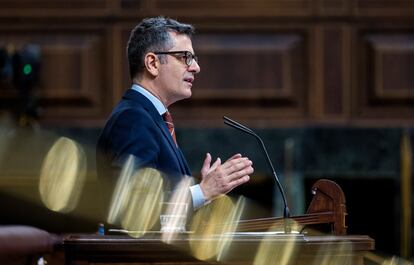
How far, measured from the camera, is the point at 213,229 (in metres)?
3.83

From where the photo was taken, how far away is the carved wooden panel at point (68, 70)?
27.1 feet

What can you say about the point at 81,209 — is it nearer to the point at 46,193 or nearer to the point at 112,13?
the point at 46,193

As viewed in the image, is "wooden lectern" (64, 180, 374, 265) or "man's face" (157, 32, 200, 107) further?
"man's face" (157, 32, 200, 107)

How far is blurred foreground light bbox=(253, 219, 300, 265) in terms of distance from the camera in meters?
3.52

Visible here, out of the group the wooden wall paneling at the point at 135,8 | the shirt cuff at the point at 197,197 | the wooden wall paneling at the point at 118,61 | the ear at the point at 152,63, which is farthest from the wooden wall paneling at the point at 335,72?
the shirt cuff at the point at 197,197

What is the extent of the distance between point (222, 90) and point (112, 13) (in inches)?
35.2

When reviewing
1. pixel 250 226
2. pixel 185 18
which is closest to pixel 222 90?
pixel 185 18

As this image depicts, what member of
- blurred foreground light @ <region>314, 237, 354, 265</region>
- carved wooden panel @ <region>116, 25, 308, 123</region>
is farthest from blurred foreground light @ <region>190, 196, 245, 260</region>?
carved wooden panel @ <region>116, 25, 308, 123</region>

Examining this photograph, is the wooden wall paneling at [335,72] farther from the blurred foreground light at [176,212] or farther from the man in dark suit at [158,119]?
the blurred foreground light at [176,212]

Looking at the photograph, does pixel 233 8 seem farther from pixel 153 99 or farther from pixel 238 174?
pixel 238 174

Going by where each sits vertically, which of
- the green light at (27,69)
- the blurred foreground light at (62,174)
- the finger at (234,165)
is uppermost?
the finger at (234,165)

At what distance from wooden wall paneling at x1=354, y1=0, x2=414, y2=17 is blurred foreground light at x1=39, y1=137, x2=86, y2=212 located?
207cm

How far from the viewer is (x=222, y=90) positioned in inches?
324

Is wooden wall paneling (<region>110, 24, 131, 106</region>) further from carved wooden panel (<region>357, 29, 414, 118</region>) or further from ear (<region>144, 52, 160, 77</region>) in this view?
ear (<region>144, 52, 160, 77</region>)
